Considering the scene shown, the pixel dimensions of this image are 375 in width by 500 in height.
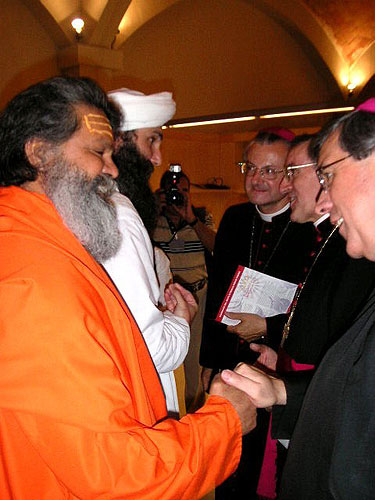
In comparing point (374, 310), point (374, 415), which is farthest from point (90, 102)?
point (374, 415)

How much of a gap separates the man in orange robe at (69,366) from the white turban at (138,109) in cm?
78

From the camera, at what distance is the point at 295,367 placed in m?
2.06

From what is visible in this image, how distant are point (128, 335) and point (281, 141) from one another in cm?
181

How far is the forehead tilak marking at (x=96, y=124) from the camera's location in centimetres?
141

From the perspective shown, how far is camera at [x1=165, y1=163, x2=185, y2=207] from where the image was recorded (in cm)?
328

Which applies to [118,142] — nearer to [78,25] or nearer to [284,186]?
[284,186]

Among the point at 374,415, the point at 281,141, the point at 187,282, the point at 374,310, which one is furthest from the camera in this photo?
the point at 187,282

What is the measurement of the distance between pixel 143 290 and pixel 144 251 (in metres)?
0.17

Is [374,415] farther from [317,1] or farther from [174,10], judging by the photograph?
[317,1]

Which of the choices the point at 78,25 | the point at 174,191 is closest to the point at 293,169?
the point at 174,191

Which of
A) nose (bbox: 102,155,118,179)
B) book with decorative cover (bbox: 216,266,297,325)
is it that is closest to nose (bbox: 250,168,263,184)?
book with decorative cover (bbox: 216,266,297,325)

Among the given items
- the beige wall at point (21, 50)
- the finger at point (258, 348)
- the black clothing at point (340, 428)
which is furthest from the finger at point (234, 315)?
the beige wall at point (21, 50)

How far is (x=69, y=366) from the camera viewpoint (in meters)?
0.95

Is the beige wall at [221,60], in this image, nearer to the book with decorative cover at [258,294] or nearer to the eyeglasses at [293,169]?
the eyeglasses at [293,169]
